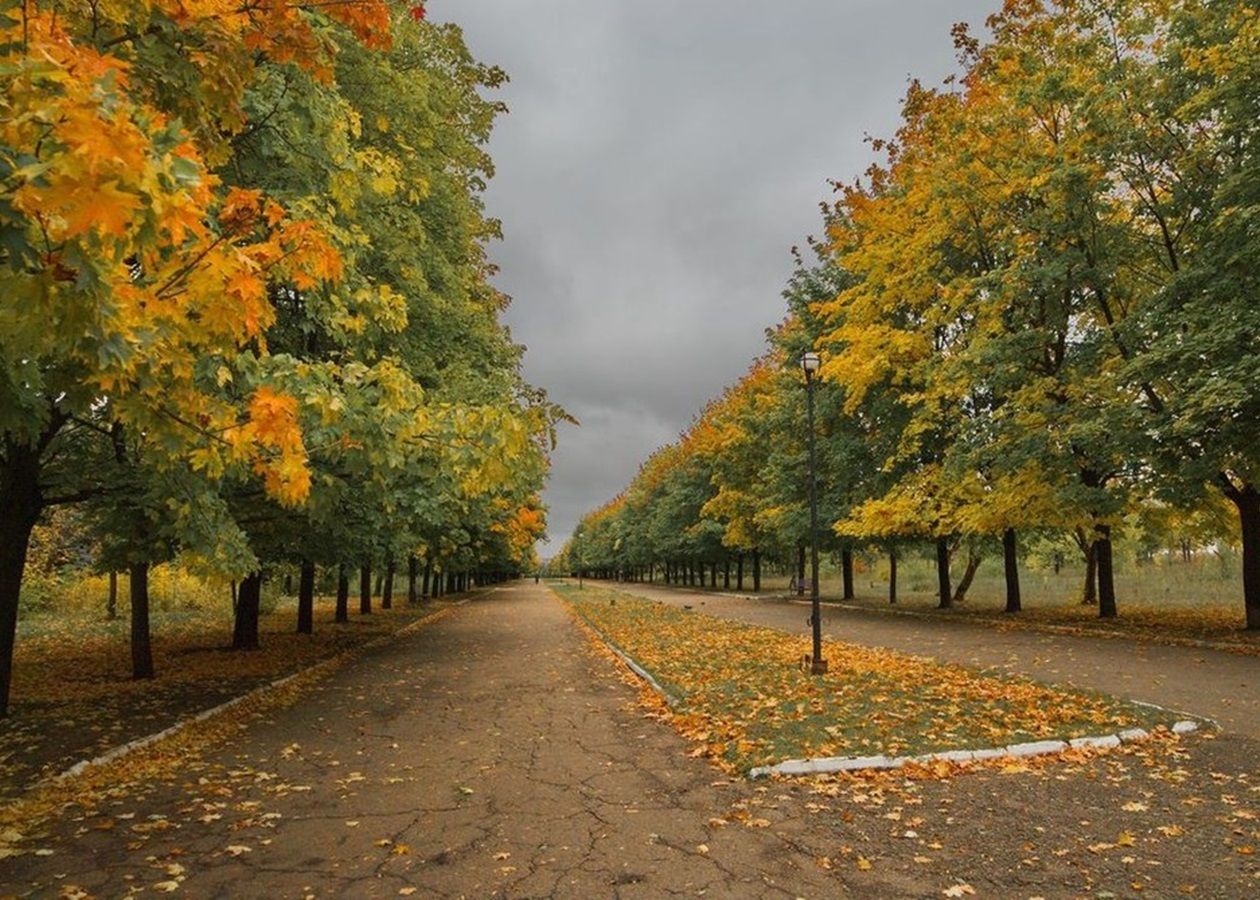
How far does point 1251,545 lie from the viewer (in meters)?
15.2

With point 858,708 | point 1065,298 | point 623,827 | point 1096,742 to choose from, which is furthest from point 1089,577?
point 623,827

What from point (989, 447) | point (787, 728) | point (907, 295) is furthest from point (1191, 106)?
point (787, 728)

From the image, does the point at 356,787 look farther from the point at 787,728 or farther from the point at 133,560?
the point at 133,560

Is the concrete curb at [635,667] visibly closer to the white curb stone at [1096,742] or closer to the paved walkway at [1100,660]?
the white curb stone at [1096,742]

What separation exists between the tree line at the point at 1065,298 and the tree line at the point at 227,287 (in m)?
11.3

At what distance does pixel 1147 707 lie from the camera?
8242mm

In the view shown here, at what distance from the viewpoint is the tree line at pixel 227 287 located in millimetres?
2779

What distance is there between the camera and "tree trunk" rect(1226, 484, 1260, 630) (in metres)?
14.9

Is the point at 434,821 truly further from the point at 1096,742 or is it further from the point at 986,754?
the point at 1096,742

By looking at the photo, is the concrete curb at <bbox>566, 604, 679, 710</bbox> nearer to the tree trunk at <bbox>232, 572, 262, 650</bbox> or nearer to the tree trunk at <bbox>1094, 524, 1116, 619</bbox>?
the tree trunk at <bbox>232, 572, 262, 650</bbox>

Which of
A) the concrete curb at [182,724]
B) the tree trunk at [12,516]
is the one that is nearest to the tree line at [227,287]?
the tree trunk at [12,516]

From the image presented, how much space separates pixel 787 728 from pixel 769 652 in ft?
20.9

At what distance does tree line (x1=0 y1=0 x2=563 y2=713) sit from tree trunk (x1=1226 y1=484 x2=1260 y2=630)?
1478cm

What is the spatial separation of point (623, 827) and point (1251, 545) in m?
15.8
